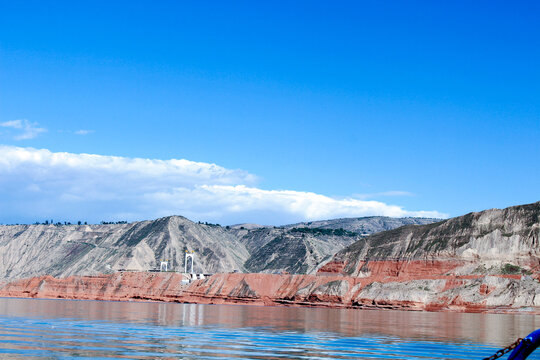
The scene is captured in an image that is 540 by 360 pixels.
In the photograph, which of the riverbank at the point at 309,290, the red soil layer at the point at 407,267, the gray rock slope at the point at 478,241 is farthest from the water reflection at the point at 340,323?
the red soil layer at the point at 407,267

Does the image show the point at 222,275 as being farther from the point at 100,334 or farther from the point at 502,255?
the point at 100,334

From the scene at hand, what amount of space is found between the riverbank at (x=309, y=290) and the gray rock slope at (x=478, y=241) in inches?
328

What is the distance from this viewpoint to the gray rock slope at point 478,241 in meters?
138

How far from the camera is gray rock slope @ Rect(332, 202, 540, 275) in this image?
138 meters

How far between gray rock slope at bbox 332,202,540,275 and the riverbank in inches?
328

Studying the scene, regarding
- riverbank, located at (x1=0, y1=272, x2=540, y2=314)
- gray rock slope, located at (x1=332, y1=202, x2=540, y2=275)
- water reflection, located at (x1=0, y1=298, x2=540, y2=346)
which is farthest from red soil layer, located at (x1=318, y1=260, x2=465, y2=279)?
water reflection, located at (x1=0, y1=298, x2=540, y2=346)

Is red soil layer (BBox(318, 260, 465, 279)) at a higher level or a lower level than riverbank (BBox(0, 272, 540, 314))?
higher

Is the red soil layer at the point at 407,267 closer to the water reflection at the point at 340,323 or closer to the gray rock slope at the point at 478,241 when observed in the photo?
the gray rock slope at the point at 478,241

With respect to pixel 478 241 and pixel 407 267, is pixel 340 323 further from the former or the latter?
pixel 478 241

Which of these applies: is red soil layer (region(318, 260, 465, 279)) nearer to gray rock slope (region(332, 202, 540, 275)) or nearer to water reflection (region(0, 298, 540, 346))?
gray rock slope (region(332, 202, 540, 275))

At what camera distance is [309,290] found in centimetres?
15038

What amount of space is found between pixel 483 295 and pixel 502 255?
1753cm

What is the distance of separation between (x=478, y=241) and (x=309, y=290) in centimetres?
4028

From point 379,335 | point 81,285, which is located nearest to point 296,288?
point 81,285
